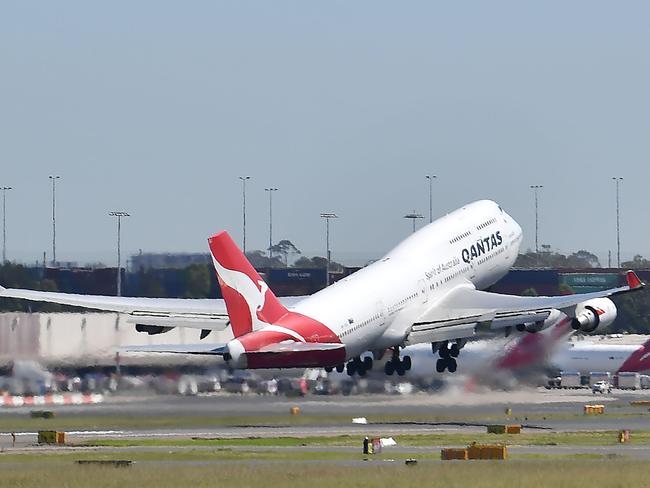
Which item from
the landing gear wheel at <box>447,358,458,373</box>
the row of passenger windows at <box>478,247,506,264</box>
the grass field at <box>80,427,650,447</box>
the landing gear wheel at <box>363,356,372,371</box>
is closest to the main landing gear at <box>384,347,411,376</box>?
the landing gear wheel at <box>363,356,372,371</box>

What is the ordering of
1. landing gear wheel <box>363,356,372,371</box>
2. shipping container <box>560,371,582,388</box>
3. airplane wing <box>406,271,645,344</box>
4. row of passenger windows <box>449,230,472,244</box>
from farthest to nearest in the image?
shipping container <box>560,371,582,388</box> < row of passenger windows <box>449,230,472,244</box> < landing gear wheel <box>363,356,372,371</box> < airplane wing <box>406,271,645,344</box>

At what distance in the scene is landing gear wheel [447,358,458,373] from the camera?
8842 cm

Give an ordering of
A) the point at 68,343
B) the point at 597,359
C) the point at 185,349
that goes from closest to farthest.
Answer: the point at 185,349
the point at 68,343
the point at 597,359

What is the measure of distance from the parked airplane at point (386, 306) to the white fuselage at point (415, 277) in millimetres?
54

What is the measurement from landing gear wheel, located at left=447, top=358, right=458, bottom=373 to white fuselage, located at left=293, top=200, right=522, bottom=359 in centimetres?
321

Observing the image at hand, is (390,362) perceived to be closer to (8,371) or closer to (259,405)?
(259,405)

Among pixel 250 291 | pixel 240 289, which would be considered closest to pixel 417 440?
pixel 250 291

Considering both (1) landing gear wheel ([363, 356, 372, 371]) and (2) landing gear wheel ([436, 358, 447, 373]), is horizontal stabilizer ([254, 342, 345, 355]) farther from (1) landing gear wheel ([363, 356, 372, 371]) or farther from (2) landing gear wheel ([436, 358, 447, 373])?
(2) landing gear wheel ([436, 358, 447, 373])

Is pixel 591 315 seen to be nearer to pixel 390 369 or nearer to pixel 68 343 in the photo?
pixel 390 369

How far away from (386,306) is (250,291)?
1103 cm

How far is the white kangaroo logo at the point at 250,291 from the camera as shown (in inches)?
2918

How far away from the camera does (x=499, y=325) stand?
291 ft

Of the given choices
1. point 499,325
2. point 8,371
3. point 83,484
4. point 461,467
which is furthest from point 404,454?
point 8,371

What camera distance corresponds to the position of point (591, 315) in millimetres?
89375
